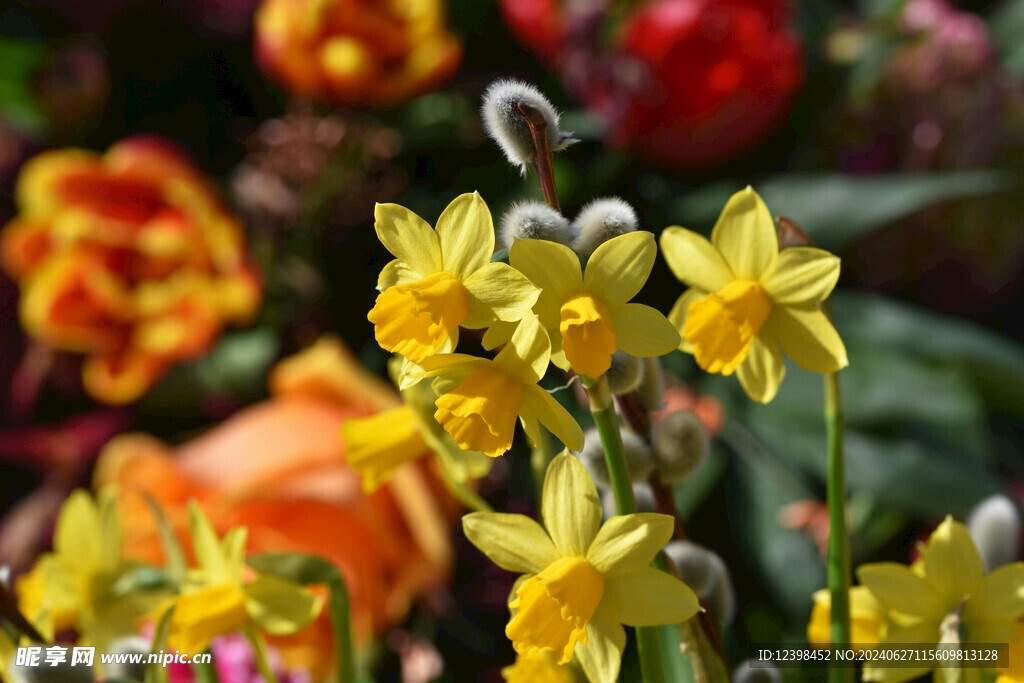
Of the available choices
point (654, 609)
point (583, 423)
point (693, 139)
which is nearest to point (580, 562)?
point (654, 609)

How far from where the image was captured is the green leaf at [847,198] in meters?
0.38

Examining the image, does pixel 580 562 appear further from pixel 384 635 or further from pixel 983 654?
pixel 384 635

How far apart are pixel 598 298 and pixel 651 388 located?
31mm

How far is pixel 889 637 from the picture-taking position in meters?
0.17

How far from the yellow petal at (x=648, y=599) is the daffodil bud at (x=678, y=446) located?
0.02 metres

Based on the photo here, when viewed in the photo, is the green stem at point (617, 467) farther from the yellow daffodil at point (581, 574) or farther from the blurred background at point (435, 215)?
the blurred background at point (435, 215)

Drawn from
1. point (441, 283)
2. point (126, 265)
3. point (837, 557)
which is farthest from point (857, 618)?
point (126, 265)

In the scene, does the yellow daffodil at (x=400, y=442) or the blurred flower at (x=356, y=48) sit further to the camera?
the blurred flower at (x=356, y=48)

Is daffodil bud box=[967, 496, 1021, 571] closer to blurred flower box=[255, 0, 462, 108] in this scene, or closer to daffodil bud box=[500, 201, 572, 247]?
daffodil bud box=[500, 201, 572, 247]

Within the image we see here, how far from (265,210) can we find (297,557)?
0.91ft

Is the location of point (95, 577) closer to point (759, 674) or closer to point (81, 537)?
point (81, 537)

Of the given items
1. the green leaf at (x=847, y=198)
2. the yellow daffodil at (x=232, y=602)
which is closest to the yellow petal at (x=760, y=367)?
the yellow daffodil at (x=232, y=602)

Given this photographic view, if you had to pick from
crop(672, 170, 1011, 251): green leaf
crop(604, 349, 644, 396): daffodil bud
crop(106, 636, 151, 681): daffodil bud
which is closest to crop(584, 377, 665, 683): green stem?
crop(604, 349, 644, 396): daffodil bud

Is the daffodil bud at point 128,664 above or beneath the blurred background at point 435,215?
beneath
